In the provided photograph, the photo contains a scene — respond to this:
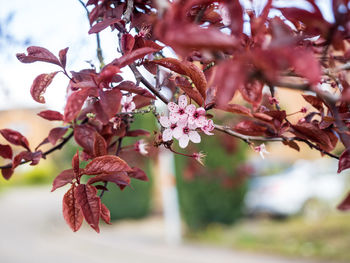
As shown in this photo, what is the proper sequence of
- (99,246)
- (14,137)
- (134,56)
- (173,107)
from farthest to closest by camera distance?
(99,246) < (14,137) < (173,107) < (134,56)

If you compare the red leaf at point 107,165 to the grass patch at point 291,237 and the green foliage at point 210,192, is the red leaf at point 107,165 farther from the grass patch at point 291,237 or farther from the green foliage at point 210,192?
the green foliage at point 210,192

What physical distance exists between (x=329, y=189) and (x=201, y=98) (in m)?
6.41

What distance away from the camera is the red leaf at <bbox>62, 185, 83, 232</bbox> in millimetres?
698

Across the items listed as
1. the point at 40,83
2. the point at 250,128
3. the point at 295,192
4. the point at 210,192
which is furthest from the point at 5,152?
the point at 295,192

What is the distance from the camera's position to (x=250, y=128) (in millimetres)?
854

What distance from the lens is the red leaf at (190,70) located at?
2.18 ft

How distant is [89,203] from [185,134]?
22cm

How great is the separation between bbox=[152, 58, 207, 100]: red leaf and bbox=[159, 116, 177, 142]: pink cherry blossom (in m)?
0.08

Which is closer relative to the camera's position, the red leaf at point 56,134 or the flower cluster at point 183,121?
the flower cluster at point 183,121

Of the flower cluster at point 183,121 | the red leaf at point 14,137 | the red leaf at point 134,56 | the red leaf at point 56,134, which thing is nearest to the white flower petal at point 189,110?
the flower cluster at point 183,121

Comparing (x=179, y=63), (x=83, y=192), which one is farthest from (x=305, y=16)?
(x=83, y=192)

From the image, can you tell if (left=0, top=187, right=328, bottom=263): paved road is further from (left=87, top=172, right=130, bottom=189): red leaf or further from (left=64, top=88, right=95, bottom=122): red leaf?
(left=64, top=88, right=95, bottom=122): red leaf

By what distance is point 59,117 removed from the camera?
899mm

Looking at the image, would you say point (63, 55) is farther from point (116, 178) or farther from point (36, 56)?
point (116, 178)
